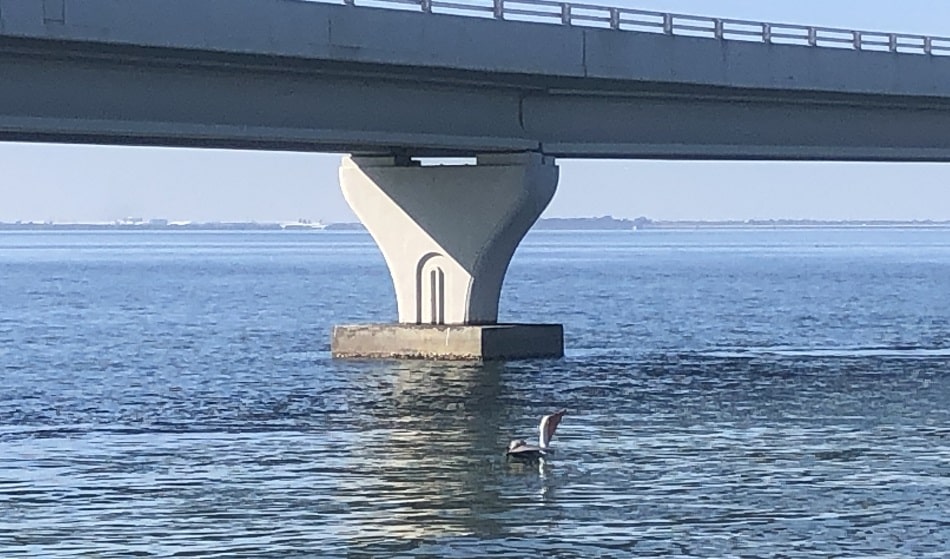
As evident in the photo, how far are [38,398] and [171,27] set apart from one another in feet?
34.9

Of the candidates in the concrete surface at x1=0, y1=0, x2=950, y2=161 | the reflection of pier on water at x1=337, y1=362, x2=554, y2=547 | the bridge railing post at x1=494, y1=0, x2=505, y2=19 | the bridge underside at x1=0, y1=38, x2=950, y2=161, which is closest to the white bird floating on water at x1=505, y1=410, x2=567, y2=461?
the reflection of pier on water at x1=337, y1=362, x2=554, y2=547

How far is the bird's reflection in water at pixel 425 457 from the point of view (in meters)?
27.9

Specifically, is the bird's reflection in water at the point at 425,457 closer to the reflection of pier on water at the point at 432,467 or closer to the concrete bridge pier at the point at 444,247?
the reflection of pier on water at the point at 432,467

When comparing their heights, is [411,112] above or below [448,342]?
above

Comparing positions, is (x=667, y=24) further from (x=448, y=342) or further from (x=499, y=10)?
(x=448, y=342)

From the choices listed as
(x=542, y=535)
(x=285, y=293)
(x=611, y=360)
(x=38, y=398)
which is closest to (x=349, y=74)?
(x=38, y=398)

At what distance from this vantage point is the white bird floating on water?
33875mm

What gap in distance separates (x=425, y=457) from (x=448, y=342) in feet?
65.7

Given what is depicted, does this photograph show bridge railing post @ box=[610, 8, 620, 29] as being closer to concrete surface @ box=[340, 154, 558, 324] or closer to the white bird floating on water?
concrete surface @ box=[340, 154, 558, 324]

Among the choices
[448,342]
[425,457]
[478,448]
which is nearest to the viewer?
[425,457]

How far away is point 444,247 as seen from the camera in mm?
55750

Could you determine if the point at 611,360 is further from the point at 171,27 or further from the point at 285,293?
the point at 285,293

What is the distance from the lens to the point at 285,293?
128375 mm

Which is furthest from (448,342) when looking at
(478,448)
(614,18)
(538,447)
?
(538,447)
